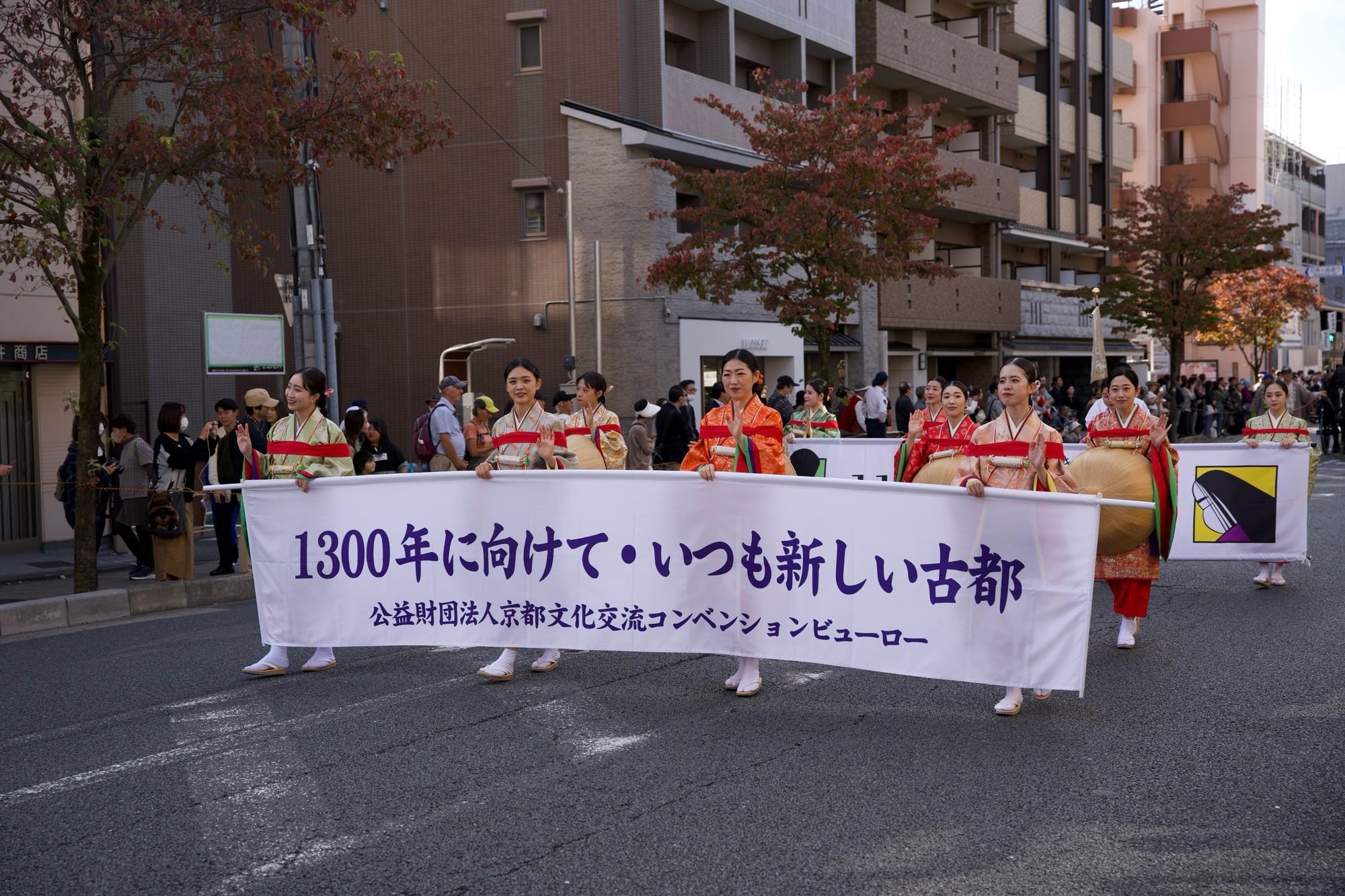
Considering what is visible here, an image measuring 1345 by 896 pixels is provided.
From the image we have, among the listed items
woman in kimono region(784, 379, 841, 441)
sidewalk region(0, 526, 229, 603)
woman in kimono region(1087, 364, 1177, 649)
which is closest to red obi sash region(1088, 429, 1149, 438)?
woman in kimono region(1087, 364, 1177, 649)

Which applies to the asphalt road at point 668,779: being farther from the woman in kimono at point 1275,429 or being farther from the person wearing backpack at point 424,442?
the person wearing backpack at point 424,442

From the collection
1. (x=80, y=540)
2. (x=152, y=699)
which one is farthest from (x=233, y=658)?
(x=80, y=540)

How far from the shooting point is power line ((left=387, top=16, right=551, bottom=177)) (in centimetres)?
2498

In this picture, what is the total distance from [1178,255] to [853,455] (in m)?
23.1

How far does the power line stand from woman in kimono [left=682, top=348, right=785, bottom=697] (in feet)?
60.8

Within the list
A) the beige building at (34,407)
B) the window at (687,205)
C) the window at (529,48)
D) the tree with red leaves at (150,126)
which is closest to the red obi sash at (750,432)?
the tree with red leaves at (150,126)

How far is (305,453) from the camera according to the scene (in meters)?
7.58

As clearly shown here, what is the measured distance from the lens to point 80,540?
427 inches

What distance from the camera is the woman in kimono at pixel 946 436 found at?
382 inches

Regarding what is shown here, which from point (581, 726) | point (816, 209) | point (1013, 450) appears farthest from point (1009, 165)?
point (581, 726)

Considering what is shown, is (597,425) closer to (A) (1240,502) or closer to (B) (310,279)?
(A) (1240,502)

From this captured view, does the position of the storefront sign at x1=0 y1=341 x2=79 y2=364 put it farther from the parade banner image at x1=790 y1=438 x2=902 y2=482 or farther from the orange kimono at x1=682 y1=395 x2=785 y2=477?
the orange kimono at x1=682 y1=395 x2=785 y2=477

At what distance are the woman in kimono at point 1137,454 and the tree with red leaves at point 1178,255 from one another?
84.1ft

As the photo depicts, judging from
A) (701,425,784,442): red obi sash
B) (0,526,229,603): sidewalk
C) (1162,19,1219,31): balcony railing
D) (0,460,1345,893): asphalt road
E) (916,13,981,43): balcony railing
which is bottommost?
(0,526,229,603): sidewalk
